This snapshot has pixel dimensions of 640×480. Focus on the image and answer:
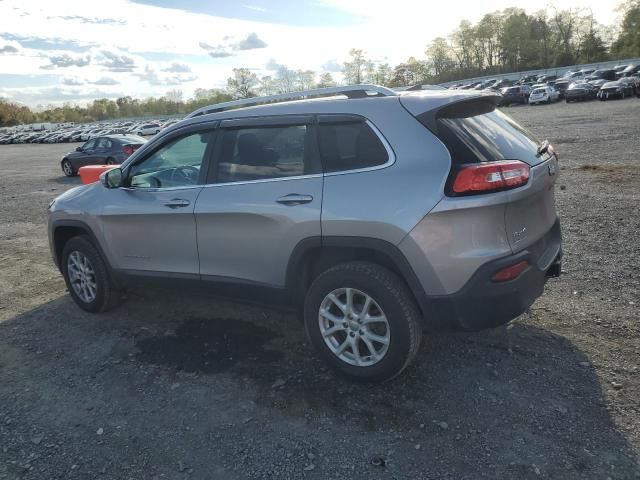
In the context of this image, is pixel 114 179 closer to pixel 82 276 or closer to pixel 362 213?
pixel 82 276

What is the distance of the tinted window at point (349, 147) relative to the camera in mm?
3174

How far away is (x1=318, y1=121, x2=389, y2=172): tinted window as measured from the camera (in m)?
3.17

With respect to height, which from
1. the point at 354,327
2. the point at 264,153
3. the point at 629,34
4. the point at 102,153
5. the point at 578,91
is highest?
the point at 629,34

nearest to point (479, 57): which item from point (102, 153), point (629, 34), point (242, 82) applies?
point (629, 34)

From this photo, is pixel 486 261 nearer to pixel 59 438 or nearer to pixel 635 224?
pixel 59 438

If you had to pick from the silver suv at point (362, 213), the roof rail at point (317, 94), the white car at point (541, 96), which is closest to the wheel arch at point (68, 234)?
the silver suv at point (362, 213)

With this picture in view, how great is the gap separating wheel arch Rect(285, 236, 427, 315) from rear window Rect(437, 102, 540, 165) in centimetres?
68

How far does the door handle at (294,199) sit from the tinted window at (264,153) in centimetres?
17

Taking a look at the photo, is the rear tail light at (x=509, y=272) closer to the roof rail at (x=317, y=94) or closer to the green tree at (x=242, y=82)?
the roof rail at (x=317, y=94)

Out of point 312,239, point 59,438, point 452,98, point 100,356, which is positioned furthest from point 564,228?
point 59,438

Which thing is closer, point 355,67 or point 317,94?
point 317,94

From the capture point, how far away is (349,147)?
3.28 m

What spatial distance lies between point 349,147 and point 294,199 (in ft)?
1.63

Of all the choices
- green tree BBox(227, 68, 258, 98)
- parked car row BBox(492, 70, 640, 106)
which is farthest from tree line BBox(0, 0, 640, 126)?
parked car row BBox(492, 70, 640, 106)
